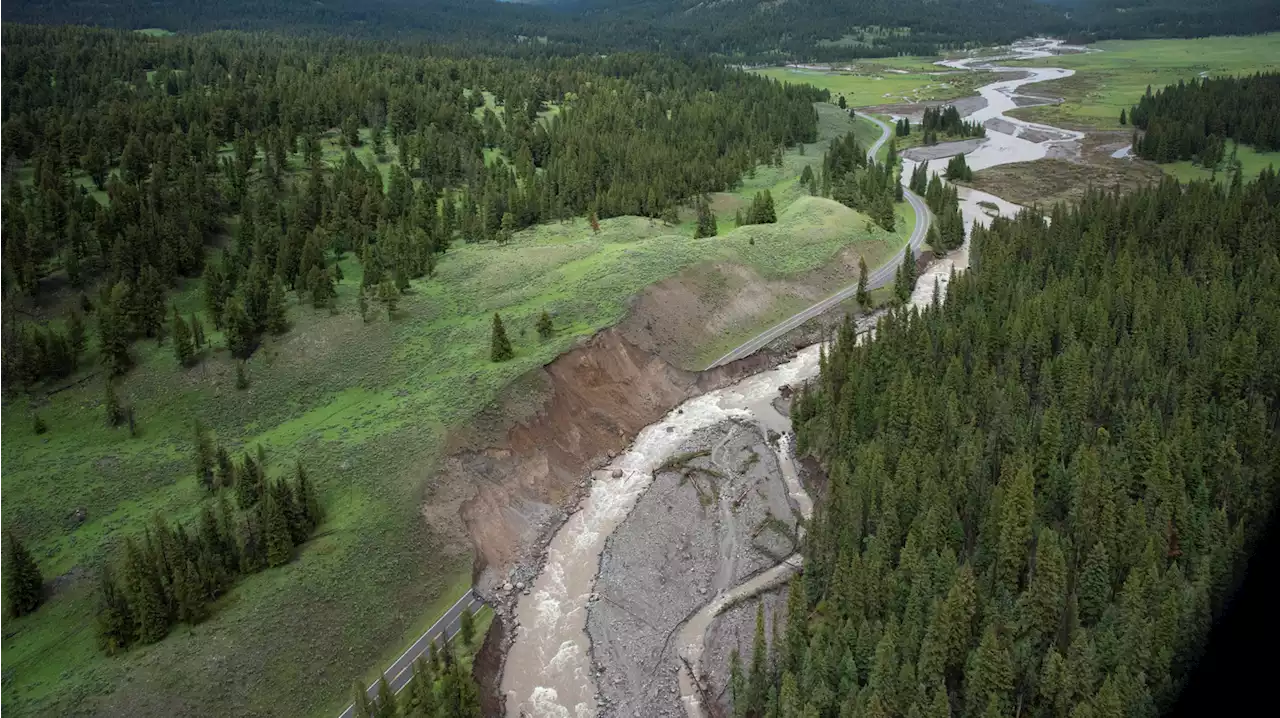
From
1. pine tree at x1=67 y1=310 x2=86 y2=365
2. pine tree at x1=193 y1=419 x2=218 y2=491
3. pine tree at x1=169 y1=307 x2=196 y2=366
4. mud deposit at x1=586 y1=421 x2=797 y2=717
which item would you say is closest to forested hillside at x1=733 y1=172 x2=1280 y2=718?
mud deposit at x1=586 y1=421 x2=797 y2=717

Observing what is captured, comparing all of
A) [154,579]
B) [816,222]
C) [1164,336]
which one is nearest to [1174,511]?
[1164,336]

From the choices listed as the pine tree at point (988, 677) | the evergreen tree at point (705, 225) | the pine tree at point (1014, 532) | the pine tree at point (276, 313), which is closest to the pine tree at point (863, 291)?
the evergreen tree at point (705, 225)

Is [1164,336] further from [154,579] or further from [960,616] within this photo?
[154,579]

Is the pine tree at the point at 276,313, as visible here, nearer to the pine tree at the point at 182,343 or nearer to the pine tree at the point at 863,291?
the pine tree at the point at 182,343

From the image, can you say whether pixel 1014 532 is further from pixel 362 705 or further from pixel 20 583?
pixel 20 583

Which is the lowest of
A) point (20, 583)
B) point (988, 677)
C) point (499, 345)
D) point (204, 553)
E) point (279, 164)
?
point (20, 583)

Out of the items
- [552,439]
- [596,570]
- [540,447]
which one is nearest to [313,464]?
[540,447]
